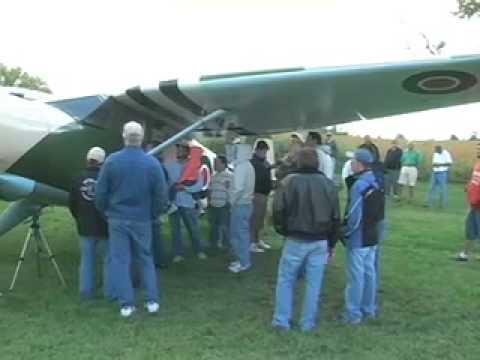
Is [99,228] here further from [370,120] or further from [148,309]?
[370,120]

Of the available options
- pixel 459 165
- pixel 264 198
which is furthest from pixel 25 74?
pixel 264 198

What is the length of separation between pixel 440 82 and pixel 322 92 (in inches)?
54.7

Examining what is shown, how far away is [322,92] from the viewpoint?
8445 millimetres

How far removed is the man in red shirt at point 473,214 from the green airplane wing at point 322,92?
1.65 metres

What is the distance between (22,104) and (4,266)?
256 centimetres

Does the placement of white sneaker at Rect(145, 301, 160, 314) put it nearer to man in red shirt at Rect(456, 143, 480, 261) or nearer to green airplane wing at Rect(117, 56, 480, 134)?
green airplane wing at Rect(117, 56, 480, 134)

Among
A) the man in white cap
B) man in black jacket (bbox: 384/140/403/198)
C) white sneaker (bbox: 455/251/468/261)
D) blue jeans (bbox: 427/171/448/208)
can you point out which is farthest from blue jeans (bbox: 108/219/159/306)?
blue jeans (bbox: 427/171/448/208)

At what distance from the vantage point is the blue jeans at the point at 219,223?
10.8 m

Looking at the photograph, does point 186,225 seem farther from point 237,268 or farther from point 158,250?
point 237,268

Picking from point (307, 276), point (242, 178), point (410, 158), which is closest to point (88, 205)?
point (242, 178)

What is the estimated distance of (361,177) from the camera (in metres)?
6.81

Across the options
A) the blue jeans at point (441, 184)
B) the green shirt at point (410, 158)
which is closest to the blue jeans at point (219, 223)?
the blue jeans at point (441, 184)

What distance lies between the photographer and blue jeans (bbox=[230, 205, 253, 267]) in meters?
9.16

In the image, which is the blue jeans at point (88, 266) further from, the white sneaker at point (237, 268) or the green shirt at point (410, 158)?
the green shirt at point (410, 158)
